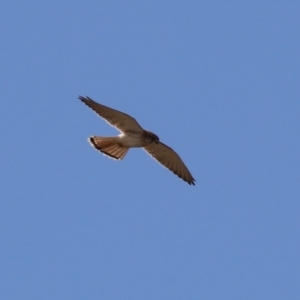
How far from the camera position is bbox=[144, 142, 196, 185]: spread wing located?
1675 centimetres

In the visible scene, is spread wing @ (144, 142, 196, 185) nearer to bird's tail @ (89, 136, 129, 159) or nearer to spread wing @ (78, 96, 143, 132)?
bird's tail @ (89, 136, 129, 159)

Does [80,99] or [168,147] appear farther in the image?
[168,147]

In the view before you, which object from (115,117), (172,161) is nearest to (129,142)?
(115,117)

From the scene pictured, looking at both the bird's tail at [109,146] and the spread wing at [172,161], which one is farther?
the spread wing at [172,161]

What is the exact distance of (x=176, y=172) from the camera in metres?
17.0

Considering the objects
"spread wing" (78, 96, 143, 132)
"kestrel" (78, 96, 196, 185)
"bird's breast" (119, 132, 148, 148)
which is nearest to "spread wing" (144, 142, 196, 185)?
"kestrel" (78, 96, 196, 185)

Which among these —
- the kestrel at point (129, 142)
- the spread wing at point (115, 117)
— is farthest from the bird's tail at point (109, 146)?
the spread wing at point (115, 117)

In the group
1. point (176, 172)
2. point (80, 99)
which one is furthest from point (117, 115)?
point (176, 172)

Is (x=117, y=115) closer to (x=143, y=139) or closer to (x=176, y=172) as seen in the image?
(x=143, y=139)

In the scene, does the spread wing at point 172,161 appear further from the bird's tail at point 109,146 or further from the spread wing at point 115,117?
the spread wing at point 115,117

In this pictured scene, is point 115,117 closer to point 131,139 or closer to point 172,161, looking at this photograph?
point 131,139

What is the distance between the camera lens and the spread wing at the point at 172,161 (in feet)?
55.0

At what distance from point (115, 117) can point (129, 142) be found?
24.2 inches

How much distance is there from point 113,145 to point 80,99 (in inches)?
41.9
